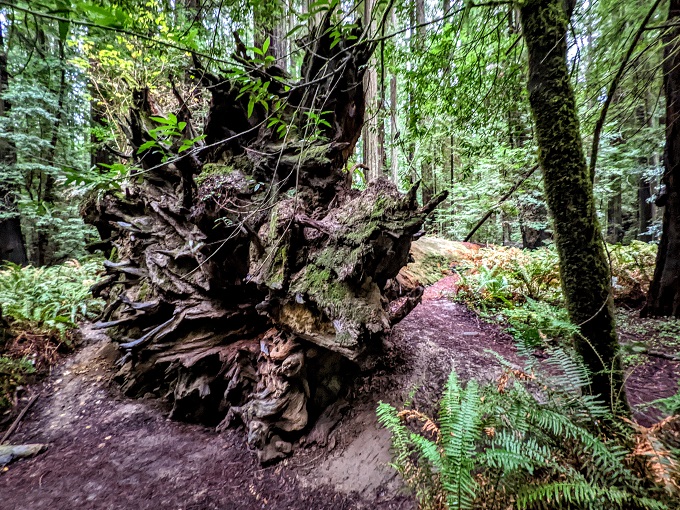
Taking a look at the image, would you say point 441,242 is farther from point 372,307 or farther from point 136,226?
point 136,226

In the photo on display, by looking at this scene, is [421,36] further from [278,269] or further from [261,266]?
[261,266]

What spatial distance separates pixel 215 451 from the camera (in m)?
3.08

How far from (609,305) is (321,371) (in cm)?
273

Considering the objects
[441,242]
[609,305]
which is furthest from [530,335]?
[441,242]

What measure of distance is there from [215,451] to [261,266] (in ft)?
6.84

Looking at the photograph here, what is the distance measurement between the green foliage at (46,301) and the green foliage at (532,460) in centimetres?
608

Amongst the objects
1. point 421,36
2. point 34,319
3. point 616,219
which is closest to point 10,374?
point 34,319

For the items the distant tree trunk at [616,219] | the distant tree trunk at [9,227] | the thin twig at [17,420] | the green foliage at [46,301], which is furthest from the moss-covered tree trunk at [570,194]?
the distant tree trunk at [616,219]

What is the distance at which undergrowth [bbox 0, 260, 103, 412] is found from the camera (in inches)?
158

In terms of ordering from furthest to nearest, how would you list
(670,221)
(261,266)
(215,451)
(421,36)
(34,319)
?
(34,319) → (670,221) → (261,266) → (421,36) → (215,451)

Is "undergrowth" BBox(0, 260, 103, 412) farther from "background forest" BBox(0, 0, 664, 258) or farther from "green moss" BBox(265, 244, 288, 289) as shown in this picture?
"green moss" BBox(265, 244, 288, 289)

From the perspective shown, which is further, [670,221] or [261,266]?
[670,221]

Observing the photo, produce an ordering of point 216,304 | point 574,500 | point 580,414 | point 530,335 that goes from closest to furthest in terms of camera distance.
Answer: point 574,500, point 580,414, point 530,335, point 216,304

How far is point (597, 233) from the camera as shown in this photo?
191 cm
